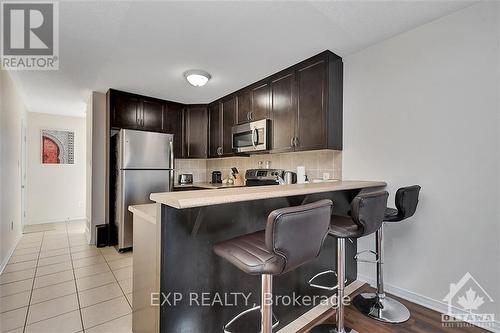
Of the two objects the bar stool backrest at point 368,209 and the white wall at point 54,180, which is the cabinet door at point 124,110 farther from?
the bar stool backrest at point 368,209

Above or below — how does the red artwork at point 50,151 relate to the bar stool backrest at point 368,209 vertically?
above

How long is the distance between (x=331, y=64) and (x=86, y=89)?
3444mm

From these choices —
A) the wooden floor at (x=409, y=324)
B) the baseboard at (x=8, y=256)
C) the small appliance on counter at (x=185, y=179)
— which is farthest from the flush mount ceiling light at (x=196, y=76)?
the baseboard at (x=8, y=256)

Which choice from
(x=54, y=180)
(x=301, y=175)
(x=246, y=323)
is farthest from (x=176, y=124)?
(x=246, y=323)

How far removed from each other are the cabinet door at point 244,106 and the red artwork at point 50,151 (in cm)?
429

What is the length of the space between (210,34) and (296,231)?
187 cm

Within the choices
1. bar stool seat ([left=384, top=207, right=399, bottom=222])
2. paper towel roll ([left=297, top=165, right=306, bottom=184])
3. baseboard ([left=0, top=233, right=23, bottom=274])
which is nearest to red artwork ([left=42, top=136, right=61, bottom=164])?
baseboard ([left=0, top=233, right=23, bottom=274])

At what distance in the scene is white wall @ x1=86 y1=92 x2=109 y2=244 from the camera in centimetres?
350

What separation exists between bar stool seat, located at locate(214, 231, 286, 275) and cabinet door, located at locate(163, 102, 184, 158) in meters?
3.28

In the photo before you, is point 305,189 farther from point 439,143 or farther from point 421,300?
point 421,300

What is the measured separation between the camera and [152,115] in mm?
3934

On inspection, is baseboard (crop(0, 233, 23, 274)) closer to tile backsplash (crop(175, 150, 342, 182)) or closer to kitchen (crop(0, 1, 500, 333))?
kitchen (crop(0, 1, 500, 333))

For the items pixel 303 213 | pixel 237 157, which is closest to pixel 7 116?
pixel 237 157

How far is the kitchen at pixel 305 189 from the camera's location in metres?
1.32
